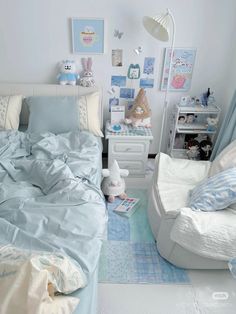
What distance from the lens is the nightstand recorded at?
237 centimetres

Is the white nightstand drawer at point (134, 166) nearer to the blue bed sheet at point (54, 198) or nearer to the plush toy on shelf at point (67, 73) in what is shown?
the blue bed sheet at point (54, 198)

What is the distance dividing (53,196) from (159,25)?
1.53 meters

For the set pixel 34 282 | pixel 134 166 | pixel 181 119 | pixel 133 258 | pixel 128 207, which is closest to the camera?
pixel 34 282

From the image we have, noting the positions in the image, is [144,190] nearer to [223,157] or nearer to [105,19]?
[223,157]

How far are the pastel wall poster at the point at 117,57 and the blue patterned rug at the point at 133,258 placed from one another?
1402mm

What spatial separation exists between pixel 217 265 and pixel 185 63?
1.78 meters

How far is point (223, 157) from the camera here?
74.9 inches

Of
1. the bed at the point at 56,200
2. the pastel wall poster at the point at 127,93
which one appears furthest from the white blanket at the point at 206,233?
the pastel wall poster at the point at 127,93

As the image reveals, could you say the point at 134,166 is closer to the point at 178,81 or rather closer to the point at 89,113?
the point at 89,113

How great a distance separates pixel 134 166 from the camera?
2.53 m

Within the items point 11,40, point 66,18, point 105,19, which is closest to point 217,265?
point 105,19

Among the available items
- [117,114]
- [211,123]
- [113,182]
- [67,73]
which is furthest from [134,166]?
[67,73]

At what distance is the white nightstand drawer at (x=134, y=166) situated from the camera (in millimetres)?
2504

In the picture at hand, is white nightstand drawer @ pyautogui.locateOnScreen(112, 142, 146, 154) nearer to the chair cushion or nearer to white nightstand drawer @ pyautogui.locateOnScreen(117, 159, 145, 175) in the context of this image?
white nightstand drawer @ pyautogui.locateOnScreen(117, 159, 145, 175)
